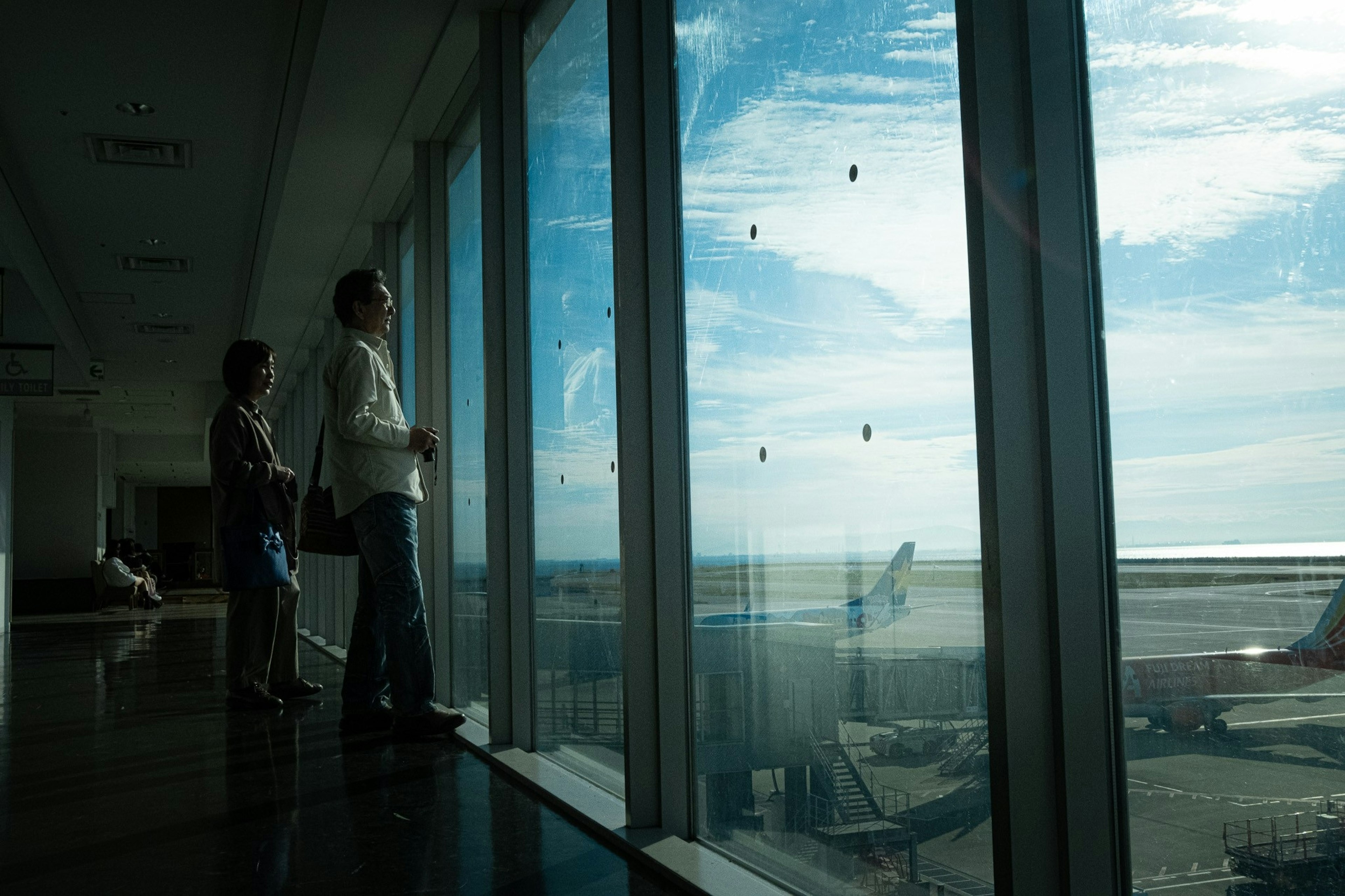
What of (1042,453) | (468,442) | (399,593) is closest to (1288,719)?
(1042,453)

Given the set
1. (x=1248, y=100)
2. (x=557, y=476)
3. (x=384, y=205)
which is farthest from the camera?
→ (x=384, y=205)

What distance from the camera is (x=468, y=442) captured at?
4.79 meters

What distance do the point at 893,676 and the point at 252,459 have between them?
3.63 metres

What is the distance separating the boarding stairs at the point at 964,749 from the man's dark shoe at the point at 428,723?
2.33 m

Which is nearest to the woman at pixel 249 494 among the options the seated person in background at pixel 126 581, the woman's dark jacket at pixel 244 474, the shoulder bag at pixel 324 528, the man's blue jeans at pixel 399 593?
the woman's dark jacket at pixel 244 474

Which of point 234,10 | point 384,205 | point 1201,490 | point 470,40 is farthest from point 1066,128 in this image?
point 384,205

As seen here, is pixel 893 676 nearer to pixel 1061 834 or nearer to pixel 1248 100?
pixel 1061 834

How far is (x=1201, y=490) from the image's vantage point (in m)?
1.25

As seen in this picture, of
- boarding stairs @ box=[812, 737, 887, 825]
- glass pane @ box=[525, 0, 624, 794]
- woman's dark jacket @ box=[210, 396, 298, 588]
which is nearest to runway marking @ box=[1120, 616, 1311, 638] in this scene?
boarding stairs @ box=[812, 737, 887, 825]

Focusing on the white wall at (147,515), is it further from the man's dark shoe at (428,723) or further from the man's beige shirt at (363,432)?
the man's dark shoe at (428,723)

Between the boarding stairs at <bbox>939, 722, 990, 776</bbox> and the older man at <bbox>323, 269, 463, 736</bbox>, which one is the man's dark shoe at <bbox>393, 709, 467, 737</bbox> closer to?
the older man at <bbox>323, 269, 463, 736</bbox>

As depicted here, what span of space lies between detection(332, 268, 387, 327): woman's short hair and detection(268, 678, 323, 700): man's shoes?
6.90 feet

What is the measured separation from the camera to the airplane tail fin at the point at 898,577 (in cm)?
167

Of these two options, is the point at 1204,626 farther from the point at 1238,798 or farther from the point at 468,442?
the point at 468,442
